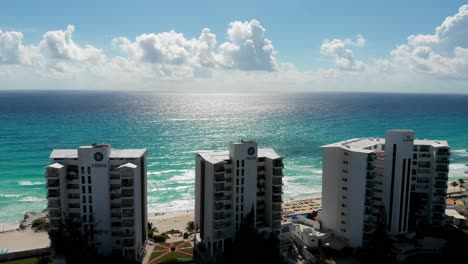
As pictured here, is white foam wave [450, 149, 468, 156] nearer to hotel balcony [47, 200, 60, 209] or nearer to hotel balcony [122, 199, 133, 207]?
hotel balcony [122, 199, 133, 207]

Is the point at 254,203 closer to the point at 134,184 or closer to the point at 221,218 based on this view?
the point at 221,218

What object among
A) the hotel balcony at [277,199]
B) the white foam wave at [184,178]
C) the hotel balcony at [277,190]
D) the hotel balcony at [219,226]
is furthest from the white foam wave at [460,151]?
the hotel balcony at [219,226]

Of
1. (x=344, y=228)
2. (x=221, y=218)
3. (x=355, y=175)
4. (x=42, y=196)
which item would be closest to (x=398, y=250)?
(x=344, y=228)

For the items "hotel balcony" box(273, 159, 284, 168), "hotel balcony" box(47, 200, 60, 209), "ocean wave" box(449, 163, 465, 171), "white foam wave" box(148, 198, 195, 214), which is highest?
"hotel balcony" box(273, 159, 284, 168)

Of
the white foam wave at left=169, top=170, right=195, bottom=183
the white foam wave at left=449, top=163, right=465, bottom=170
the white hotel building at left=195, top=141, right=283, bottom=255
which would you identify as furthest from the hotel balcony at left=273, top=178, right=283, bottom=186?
the white foam wave at left=449, top=163, right=465, bottom=170

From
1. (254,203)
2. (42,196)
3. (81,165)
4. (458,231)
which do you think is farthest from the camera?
(42,196)

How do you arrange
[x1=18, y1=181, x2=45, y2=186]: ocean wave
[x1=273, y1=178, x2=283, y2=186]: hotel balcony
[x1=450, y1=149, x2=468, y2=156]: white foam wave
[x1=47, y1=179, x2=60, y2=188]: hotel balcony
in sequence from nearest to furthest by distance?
[x1=47, y1=179, x2=60, y2=188]: hotel balcony → [x1=273, y1=178, x2=283, y2=186]: hotel balcony → [x1=18, y1=181, x2=45, y2=186]: ocean wave → [x1=450, y1=149, x2=468, y2=156]: white foam wave
